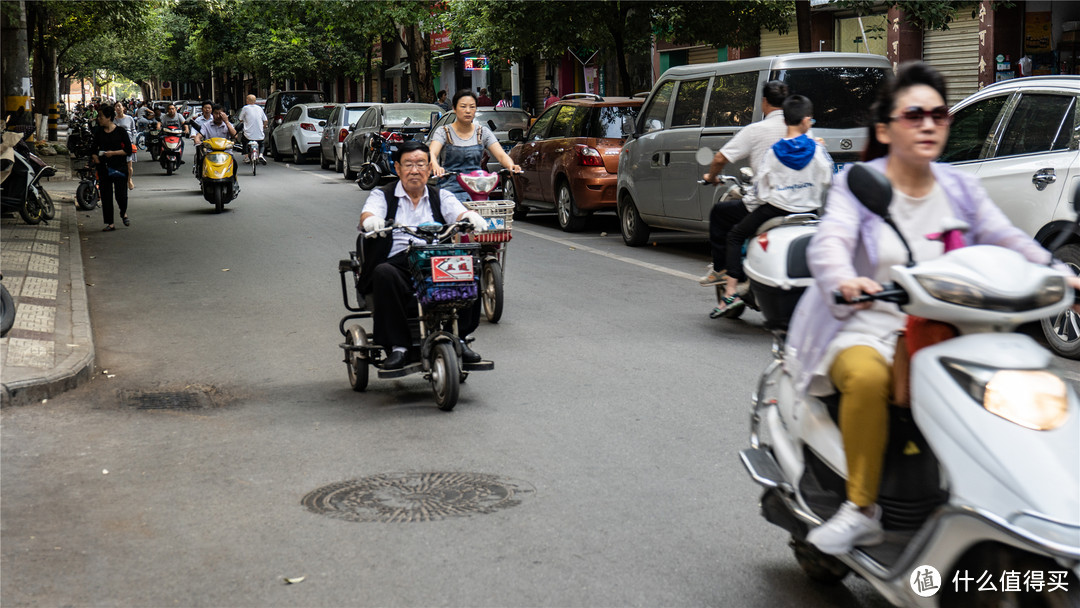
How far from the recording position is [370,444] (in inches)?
243

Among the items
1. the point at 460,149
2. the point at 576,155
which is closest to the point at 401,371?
the point at 460,149

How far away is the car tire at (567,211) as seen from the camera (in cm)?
1618

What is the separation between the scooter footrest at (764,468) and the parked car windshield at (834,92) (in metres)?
8.01

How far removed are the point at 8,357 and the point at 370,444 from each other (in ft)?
10.1

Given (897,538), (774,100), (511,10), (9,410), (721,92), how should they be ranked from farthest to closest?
(511,10) → (721,92) → (774,100) → (9,410) → (897,538)

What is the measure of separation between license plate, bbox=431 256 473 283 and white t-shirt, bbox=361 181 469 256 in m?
0.34

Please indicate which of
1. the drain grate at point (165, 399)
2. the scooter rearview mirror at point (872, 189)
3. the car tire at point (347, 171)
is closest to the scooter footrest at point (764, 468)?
the scooter rearview mirror at point (872, 189)

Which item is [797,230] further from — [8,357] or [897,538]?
[8,357]

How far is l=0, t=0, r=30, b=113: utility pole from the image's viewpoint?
97.4ft

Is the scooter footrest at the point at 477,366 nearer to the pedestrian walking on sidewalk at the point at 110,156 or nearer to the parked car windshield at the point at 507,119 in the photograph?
the pedestrian walking on sidewalk at the point at 110,156

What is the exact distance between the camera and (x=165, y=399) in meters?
A: 7.34

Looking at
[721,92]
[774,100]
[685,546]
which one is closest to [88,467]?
[685,546]

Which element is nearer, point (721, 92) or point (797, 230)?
point (797, 230)

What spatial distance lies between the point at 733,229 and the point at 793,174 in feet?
2.10
